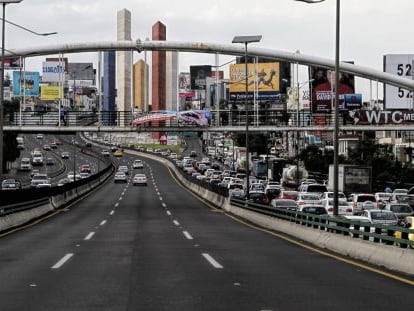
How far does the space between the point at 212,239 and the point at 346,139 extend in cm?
12417

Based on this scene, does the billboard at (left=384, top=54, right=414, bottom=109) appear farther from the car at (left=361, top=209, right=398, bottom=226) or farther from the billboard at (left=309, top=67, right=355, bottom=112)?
the car at (left=361, top=209, right=398, bottom=226)

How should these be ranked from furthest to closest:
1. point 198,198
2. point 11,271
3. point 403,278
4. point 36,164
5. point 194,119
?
point 36,164 → point 198,198 → point 194,119 → point 11,271 → point 403,278

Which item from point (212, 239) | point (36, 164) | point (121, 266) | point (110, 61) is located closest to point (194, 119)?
point (212, 239)

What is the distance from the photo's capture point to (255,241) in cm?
2364

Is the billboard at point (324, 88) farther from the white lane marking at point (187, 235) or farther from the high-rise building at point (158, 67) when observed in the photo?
the high-rise building at point (158, 67)

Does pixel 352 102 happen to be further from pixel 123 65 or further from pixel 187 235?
pixel 187 235

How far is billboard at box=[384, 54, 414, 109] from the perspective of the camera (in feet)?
222

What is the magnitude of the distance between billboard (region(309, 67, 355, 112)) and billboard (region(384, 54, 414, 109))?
3.70 meters

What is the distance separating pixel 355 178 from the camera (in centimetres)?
5362

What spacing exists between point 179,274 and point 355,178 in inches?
1622

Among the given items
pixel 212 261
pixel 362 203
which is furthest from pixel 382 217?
pixel 212 261

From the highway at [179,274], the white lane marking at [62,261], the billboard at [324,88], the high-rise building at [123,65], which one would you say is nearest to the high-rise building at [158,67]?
the high-rise building at [123,65]

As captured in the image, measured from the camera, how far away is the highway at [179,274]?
34.3ft

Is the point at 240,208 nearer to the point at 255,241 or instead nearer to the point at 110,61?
the point at 255,241
